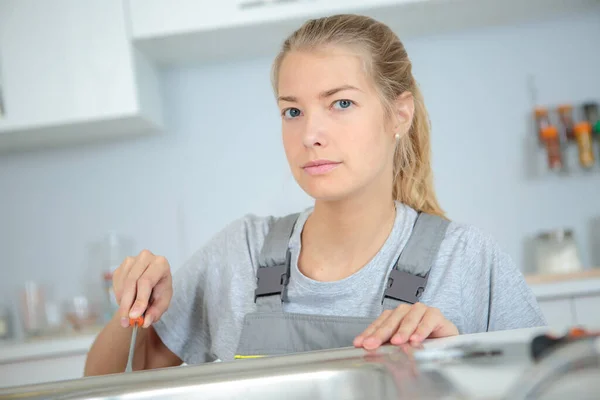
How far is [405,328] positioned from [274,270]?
0.37m

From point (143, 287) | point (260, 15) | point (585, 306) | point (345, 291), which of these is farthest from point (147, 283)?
point (585, 306)

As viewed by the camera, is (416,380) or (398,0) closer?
(416,380)

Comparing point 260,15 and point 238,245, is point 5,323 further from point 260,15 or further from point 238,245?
point 238,245

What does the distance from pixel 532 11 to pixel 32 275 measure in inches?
84.4

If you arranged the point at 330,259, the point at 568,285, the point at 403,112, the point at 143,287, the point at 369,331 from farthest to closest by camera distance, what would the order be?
the point at 568,285, the point at 403,112, the point at 330,259, the point at 143,287, the point at 369,331

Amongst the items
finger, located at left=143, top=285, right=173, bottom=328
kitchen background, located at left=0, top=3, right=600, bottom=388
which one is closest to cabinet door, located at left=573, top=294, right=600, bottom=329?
kitchen background, located at left=0, top=3, right=600, bottom=388

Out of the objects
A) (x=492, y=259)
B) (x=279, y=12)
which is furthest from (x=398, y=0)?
(x=492, y=259)

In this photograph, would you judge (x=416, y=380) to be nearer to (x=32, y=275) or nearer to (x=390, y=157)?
(x=390, y=157)

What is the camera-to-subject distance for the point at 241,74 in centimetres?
268

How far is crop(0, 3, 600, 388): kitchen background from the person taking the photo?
8.34 feet

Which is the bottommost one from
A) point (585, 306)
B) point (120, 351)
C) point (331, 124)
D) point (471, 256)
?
point (585, 306)

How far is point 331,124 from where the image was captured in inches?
43.8

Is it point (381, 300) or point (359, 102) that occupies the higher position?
point (359, 102)

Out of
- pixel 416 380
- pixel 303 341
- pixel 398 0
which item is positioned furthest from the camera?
pixel 398 0
